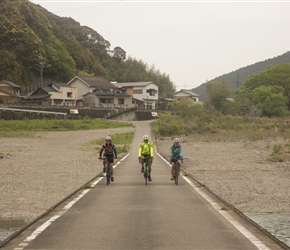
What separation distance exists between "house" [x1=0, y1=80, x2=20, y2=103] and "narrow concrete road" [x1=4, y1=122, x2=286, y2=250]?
70895mm

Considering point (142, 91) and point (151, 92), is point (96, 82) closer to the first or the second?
point (142, 91)

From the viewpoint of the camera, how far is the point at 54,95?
86375 millimetres

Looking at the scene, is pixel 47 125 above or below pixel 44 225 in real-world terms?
above

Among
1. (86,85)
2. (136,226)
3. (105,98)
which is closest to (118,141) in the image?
(136,226)

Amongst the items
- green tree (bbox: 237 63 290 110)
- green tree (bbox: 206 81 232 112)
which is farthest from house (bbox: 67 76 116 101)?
green tree (bbox: 237 63 290 110)

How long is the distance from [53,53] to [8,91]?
2043 centimetres

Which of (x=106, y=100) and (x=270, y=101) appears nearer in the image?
(x=270, y=101)

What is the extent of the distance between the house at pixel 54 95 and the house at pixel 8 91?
2.56 meters

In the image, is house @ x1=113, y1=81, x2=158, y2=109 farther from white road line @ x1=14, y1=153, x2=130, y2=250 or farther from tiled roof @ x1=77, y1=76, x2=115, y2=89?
white road line @ x1=14, y1=153, x2=130, y2=250

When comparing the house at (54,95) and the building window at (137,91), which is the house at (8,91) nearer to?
the house at (54,95)

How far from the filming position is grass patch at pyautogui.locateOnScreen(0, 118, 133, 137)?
58.4m

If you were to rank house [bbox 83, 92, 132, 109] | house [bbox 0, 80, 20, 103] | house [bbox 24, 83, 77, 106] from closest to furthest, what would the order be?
house [bbox 0, 80, 20, 103]
house [bbox 24, 83, 77, 106]
house [bbox 83, 92, 132, 109]

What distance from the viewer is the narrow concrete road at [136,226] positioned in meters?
6.75

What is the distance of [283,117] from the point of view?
84562mm
